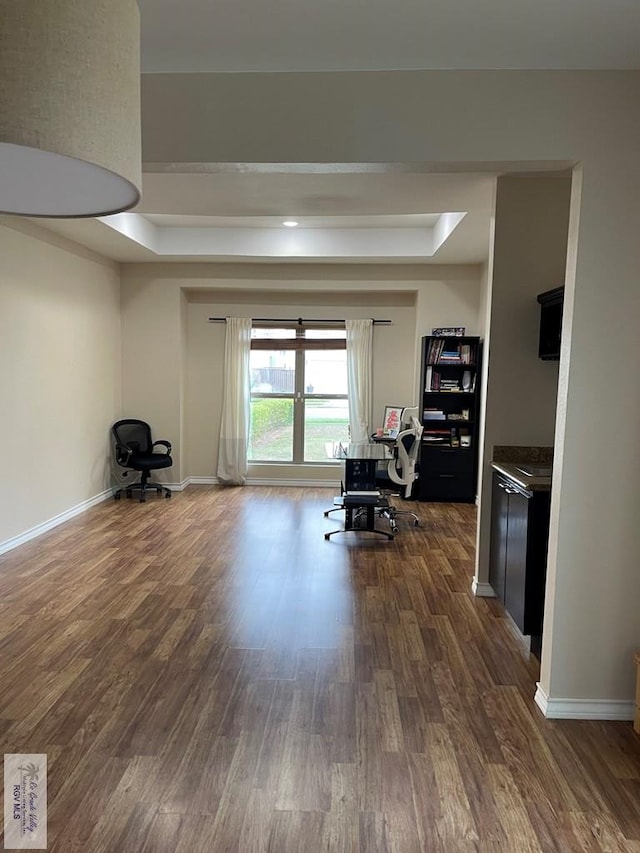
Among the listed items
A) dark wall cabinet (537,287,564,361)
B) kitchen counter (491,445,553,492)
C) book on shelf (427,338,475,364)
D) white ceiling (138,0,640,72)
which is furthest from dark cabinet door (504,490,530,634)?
book on shelf (427,338,475,364)

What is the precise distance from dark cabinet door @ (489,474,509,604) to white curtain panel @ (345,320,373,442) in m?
3.31

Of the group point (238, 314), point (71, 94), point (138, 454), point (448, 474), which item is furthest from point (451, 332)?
point (71, 94)

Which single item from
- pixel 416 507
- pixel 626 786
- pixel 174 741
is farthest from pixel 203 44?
pixel 416 507

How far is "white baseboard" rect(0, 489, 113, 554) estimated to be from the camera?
4.47m

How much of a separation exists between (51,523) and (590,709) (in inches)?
179

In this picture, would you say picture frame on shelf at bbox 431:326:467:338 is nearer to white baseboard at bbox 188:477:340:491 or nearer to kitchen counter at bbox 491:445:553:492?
white baseboard at bbox 188:477:340:491

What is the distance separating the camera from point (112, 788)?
6.35ft

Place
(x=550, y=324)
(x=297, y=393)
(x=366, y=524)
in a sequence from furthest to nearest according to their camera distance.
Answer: (x=297, y=393) < (x=366, y=524) < (x=550, y=324)

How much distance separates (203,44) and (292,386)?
5028mm

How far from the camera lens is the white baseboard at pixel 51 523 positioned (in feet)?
14.7

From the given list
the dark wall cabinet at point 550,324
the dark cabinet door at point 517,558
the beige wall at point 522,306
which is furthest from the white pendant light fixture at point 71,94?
the beige wall at point 522,306

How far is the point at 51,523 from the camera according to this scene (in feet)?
16.7

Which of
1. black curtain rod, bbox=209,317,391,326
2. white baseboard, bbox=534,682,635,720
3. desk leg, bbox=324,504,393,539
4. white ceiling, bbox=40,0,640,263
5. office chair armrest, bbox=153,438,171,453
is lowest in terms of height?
white baseboard, bbox=534,682,635,720

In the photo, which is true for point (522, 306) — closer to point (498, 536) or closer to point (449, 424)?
point (498, 536)
